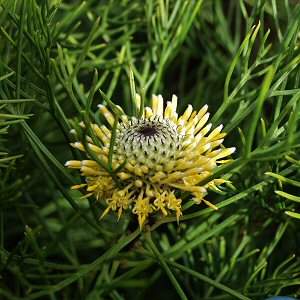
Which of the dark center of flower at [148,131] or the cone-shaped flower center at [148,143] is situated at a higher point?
the dark center of flower at [148,131]

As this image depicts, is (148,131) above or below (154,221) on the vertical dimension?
above

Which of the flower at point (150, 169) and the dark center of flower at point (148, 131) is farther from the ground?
the dark center of flower at point (148, 131)

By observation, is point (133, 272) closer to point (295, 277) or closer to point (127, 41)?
point (295, 277)

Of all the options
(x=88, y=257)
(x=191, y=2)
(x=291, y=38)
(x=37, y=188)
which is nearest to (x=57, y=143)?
(x=37, y=188)

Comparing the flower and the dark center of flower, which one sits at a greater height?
the dark center of flower
